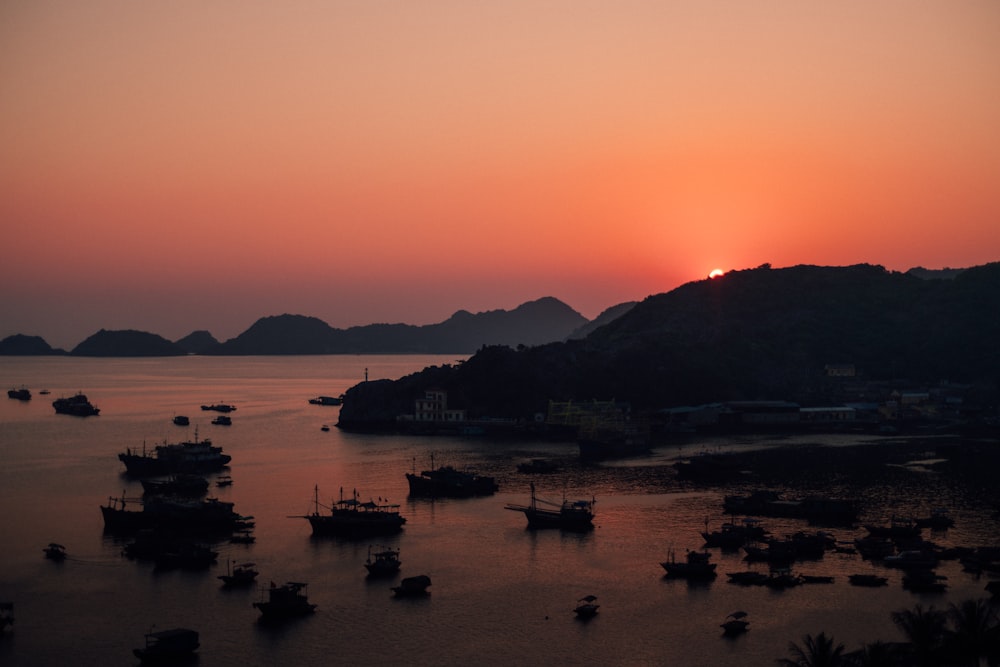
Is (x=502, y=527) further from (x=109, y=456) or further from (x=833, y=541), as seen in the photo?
(x=109, y=456)

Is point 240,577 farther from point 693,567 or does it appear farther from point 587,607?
point 693,567

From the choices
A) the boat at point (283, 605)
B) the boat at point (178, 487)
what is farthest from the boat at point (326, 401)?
the boat at point (283, 605)

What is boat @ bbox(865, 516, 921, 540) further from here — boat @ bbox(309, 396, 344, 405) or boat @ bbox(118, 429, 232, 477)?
boat @ bbox(309, 396, 344, 405)

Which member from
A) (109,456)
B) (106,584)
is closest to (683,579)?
(106,584)

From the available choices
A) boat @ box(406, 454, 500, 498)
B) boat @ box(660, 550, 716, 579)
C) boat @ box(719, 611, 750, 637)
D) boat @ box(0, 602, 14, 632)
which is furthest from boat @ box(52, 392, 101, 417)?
boat @ box(719, 611, 750, 637)

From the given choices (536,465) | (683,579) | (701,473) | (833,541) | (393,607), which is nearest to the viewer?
(393,607)

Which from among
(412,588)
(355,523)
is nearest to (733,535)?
(412,588)

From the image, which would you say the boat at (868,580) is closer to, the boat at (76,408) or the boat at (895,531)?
the boat at (895,531)
